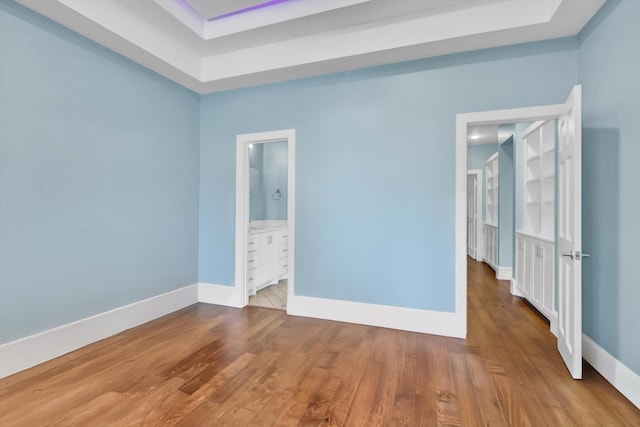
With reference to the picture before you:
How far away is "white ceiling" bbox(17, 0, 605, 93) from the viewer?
237 centimetres

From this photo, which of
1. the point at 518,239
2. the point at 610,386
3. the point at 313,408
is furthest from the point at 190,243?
the point at 518,239

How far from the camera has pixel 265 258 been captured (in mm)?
4359

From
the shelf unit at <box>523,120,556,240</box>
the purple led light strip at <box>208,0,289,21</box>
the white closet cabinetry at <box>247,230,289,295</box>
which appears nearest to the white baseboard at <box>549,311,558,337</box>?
the shelf unit at <box>523,120,556,240</box>

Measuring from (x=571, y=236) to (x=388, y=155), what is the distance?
1.64 meters

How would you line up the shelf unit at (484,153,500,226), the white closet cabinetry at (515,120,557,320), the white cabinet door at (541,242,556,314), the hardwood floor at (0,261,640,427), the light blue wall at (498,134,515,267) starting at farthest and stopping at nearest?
the shelf unit at (484,153,500,226), the light blue wall at (498,134,515,267), the white closet cabinetry at (515,120,557,320), the white cabinet door at (541,242,556,314), the hardwood floor at (0,261,640,427)

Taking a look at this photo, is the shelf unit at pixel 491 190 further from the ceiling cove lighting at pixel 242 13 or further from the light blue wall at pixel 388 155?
the ceiling cove lighting at pixel 242 13

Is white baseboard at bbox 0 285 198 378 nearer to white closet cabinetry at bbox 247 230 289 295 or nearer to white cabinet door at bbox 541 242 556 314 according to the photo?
white closet cabinetry at bbox 247 230 289 295

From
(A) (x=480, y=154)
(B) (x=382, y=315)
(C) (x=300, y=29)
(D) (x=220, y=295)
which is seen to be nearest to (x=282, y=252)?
(D) (x=220, y=295)

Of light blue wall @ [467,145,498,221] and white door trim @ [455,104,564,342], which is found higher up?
light blue wall @ [467,145,498,221]

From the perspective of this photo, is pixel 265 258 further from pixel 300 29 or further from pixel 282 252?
pixel 300 29

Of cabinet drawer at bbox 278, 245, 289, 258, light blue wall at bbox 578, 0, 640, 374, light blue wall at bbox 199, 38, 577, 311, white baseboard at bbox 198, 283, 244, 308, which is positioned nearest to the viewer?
light blue wall at bbox 578, 0, 640, 374

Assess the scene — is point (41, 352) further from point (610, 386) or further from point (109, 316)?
point (610, 386)

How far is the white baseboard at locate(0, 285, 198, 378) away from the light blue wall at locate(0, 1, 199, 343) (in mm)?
67

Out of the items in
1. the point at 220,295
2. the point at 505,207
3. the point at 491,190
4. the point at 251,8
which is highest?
the point at 251,8
